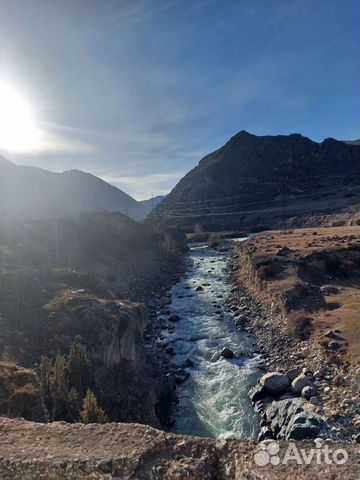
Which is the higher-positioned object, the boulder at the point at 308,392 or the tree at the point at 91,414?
the tree at the point at 91,414

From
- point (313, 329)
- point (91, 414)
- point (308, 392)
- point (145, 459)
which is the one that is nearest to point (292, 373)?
point (308, 392)

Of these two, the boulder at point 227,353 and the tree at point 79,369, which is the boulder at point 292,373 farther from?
the tree at point 79,369

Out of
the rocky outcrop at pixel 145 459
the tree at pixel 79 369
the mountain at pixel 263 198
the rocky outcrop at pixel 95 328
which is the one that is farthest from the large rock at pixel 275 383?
the mountain at pixel 263 198

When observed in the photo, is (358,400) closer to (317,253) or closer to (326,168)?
(317,253)

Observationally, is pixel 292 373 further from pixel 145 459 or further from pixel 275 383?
pixel 145 459

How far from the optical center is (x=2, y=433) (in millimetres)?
6641

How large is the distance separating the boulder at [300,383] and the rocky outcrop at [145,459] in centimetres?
1236

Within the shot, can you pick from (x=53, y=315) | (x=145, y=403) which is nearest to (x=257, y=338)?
(x=145, y=403)

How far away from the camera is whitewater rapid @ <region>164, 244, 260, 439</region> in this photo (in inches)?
624

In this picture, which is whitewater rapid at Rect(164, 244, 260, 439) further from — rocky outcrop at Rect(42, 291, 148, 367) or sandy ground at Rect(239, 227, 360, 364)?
sandy ground at Rect(239, 227, 360, 364)

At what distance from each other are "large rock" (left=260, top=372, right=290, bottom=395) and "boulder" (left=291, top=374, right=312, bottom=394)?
15.0 inches

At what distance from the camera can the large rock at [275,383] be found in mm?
17219

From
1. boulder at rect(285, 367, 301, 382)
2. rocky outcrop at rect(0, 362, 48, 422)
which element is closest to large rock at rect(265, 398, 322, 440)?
boulder at rect(285, 367, 301, 382)

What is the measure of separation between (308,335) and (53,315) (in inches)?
565
